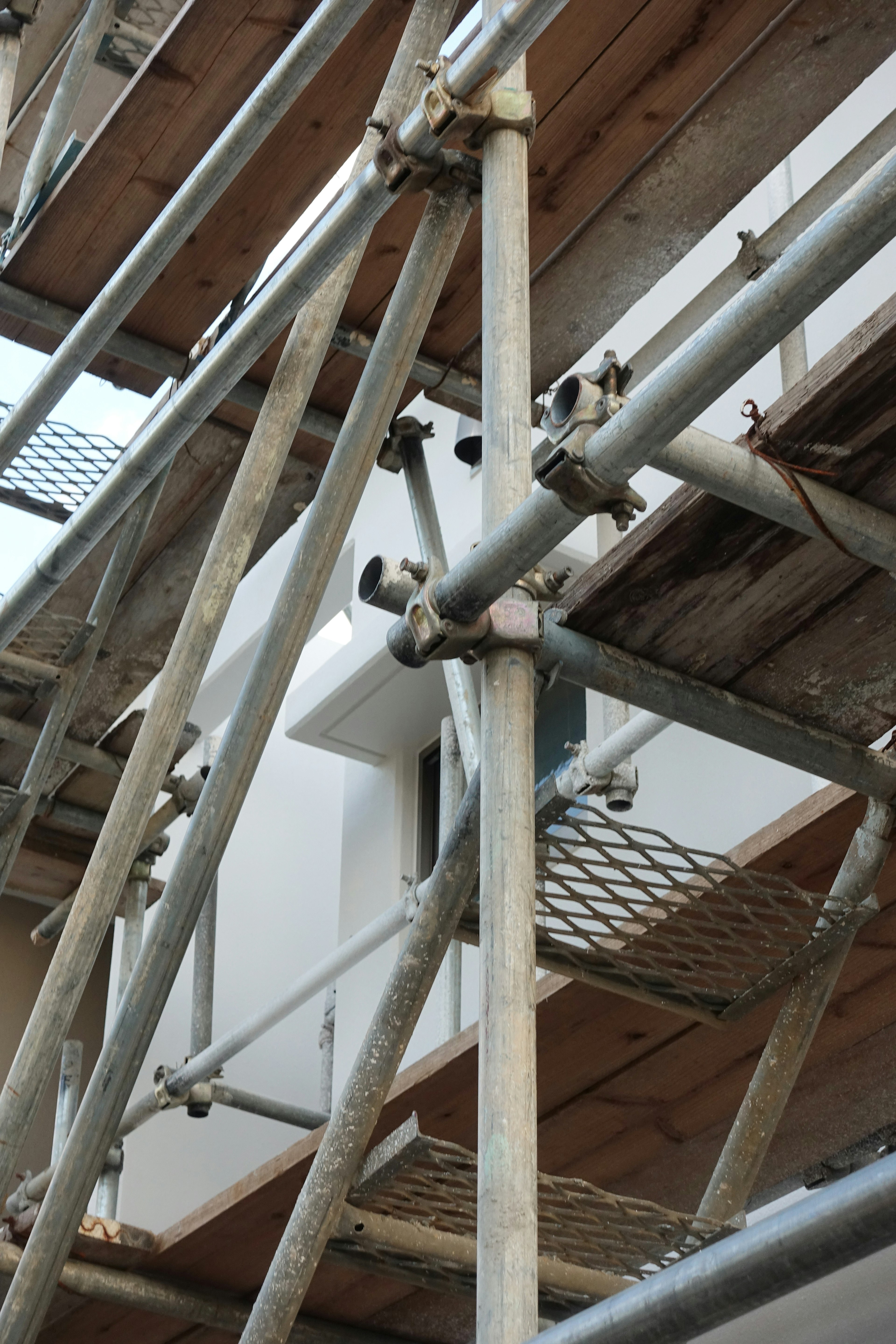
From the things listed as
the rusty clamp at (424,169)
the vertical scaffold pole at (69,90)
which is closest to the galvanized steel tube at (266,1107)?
the vertical scaffold pole at (69,90)

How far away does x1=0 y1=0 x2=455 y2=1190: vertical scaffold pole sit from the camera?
13.1 ft

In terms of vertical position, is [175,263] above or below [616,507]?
→ above

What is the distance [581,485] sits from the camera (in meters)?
2.49

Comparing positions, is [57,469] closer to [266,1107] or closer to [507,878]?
[266,1107]

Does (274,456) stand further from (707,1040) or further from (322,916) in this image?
(322,916)

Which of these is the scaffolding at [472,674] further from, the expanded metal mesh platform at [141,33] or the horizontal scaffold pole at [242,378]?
the expanded metal mesh platform at [141,33]

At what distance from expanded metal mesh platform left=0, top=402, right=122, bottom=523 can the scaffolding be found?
12 mm

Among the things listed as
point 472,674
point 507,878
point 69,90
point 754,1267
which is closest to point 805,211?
point 472,674

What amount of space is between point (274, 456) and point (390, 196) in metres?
0.75

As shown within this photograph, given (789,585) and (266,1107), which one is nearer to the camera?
(789,585)

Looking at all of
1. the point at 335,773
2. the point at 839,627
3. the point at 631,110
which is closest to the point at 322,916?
the point at 335,773

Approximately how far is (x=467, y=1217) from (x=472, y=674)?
180 centimetres

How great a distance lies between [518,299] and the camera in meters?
3.01

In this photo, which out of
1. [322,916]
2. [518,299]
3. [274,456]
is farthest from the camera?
[322,916]
